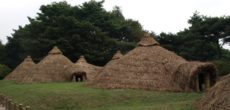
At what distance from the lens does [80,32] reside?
55.2 meters

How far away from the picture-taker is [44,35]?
56.4m

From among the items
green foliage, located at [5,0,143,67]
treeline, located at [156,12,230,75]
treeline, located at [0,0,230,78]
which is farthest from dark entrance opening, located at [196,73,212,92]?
green foliage, located at [5,0,143,67]

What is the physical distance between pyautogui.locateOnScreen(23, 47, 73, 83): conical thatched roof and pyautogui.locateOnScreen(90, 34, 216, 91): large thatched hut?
12294mm

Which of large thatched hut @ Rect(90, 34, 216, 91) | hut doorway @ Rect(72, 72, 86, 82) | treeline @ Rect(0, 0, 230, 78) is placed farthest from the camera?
treeline @ Rect(0, 0, 230, 78)

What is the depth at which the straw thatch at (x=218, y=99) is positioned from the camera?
1456 cm

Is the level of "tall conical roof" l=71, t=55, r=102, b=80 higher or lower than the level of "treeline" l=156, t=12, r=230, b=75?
lower

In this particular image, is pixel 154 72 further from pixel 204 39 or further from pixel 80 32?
pixel 80 32

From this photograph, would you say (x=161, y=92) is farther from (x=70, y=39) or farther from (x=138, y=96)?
(x=70, y=39)

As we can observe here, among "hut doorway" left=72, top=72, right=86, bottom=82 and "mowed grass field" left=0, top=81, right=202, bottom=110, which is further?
"hut doorway" left=72, top=72, right=86, bottom=82

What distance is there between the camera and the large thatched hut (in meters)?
25.8

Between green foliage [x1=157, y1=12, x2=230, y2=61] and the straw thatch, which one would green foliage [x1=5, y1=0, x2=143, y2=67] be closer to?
green foliage [x1=157, y1=12, x2=230, y2=61]

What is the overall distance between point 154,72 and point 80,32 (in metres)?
29.0

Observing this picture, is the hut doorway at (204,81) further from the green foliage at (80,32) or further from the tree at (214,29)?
the green foliage at (80,32)

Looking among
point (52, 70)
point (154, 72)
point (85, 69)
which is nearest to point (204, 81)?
point (154, 72)
